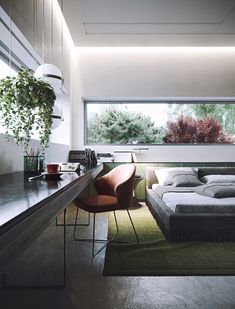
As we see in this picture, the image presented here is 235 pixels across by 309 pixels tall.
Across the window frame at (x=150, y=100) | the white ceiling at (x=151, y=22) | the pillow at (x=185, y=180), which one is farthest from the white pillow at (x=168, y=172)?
the white ceiling at (x=151, y=22)

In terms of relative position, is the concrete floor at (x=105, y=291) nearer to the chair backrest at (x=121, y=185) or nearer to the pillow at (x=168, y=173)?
the chair backrest at (x=121, y=185)

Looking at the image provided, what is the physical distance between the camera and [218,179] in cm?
448

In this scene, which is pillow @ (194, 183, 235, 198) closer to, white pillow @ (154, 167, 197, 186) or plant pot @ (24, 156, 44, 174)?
white pillow @ (154, 167, 197, 186)

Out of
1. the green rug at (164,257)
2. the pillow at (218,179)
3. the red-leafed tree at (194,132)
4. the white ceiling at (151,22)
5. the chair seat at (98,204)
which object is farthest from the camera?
the red-leafed tree at (194,132)

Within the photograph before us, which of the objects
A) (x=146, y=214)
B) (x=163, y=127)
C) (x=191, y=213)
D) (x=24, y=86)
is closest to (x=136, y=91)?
(x=163, y=127)

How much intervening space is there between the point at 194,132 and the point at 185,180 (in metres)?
1.45

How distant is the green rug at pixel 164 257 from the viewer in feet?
7.22

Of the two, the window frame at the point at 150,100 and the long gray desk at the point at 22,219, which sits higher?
the window frame at the point at 150,100

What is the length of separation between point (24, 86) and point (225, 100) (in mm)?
4677

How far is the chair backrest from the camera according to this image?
9.00 ft

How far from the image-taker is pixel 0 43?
8.43 feet

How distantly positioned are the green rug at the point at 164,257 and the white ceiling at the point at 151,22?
9.60 feet

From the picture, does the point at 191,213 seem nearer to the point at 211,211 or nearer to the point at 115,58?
the point at 211,211

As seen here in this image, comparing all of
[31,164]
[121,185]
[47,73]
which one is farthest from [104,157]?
[31,164]
